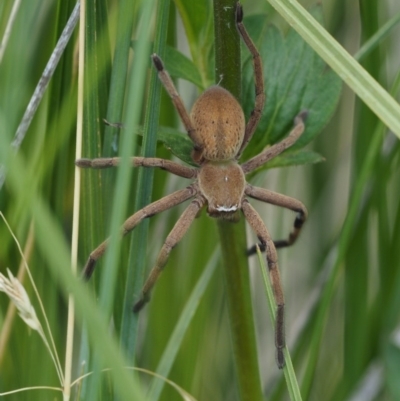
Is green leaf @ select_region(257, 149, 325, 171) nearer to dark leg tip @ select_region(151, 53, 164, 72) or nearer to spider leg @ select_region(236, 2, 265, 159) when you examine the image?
spider leg @ select_region(236, 2, 265, 159)

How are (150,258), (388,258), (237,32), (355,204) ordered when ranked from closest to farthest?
(237,32), (355,204), (388,258), (150,258)

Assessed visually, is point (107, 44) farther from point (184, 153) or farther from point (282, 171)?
point (282, 171)

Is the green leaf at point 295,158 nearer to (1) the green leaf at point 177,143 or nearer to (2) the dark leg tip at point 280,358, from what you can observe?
(1) the green leaf at point 177,143

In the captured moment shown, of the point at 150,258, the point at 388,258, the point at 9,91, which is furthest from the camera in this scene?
the point at 150,258

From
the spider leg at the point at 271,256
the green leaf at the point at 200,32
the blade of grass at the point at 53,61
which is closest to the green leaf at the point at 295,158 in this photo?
the spider leg at the point at 271,256

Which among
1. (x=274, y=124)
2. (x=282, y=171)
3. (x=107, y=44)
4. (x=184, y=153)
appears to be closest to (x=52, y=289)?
(x=184, y=153)

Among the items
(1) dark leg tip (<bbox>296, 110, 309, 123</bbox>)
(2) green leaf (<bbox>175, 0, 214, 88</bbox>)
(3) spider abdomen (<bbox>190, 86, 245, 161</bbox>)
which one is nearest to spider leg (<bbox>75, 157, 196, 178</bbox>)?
(3) spider abdomen (<bbox>190, 86, 245, 161</bbox>)
